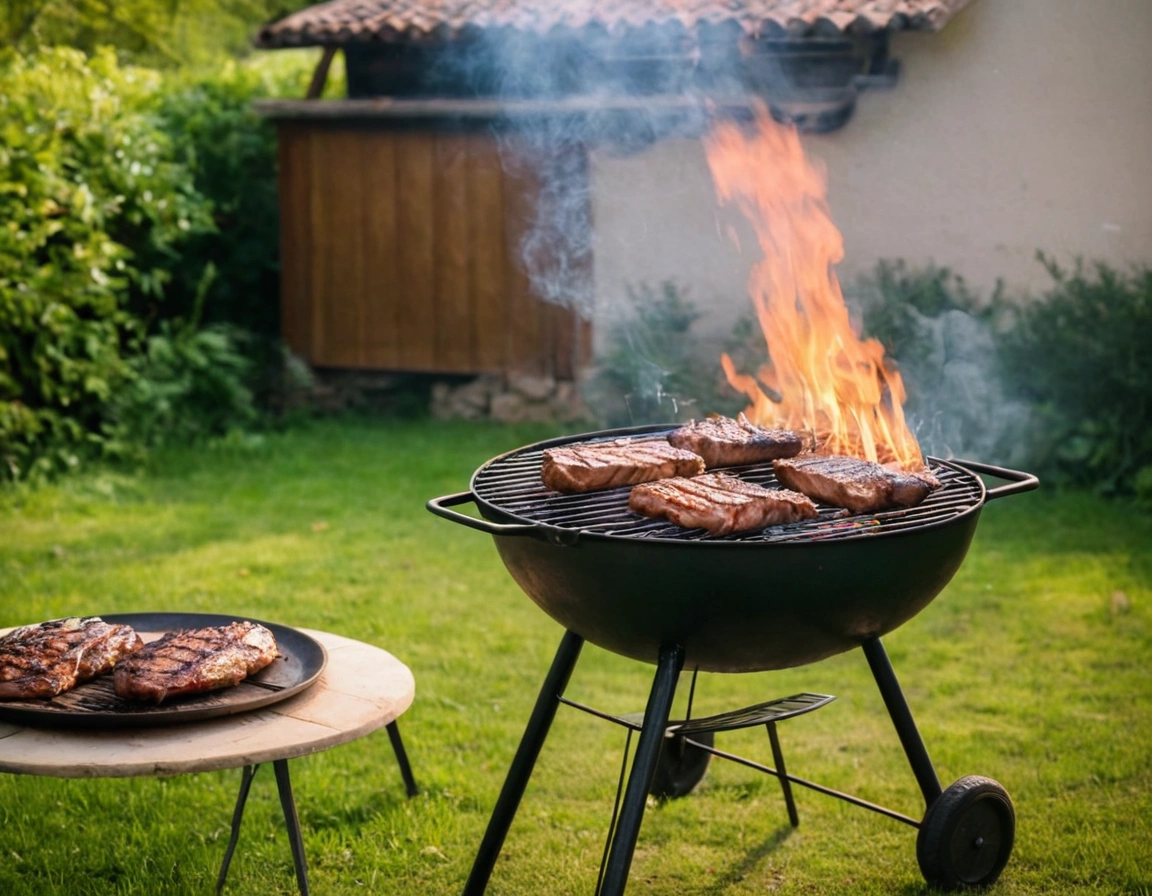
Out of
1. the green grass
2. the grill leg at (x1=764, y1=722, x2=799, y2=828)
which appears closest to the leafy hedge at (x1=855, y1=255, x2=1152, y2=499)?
the green grass

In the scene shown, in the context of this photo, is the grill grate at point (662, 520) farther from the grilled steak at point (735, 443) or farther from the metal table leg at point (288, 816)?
the metal table leg at point (288, 816)

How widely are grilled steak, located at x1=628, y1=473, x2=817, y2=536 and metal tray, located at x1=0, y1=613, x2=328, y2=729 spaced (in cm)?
98

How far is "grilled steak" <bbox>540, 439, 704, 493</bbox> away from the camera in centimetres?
345

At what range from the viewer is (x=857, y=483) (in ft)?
10.8

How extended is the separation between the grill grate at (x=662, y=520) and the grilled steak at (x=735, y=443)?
4cm

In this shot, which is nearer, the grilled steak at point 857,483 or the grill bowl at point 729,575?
the grill bowl at point 729,575

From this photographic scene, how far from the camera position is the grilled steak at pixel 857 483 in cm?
327

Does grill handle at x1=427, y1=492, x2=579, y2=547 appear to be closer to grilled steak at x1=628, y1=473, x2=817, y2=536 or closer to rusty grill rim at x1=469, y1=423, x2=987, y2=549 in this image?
rusty grill rim at x1=469, y1=423, x2=987, y2=549

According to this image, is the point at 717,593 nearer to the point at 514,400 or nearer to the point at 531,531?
the point at 531,531

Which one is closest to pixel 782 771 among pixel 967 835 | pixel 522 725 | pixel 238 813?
pixel 967 835

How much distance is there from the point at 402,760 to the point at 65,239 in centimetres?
556

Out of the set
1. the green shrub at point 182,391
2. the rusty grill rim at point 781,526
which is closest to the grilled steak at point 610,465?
the rusty grill rim at point 781,526

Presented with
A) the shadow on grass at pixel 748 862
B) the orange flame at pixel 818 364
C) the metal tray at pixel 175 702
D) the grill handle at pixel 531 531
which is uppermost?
the orange flame at pixel 818 364

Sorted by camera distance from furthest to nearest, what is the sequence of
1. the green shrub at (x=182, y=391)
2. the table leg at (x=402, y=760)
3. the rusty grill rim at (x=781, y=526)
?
the green shrub at (x=182, y=391)
the table leg at (x=402, y=760)
the rusty grill rim at (x=781, y=526)
